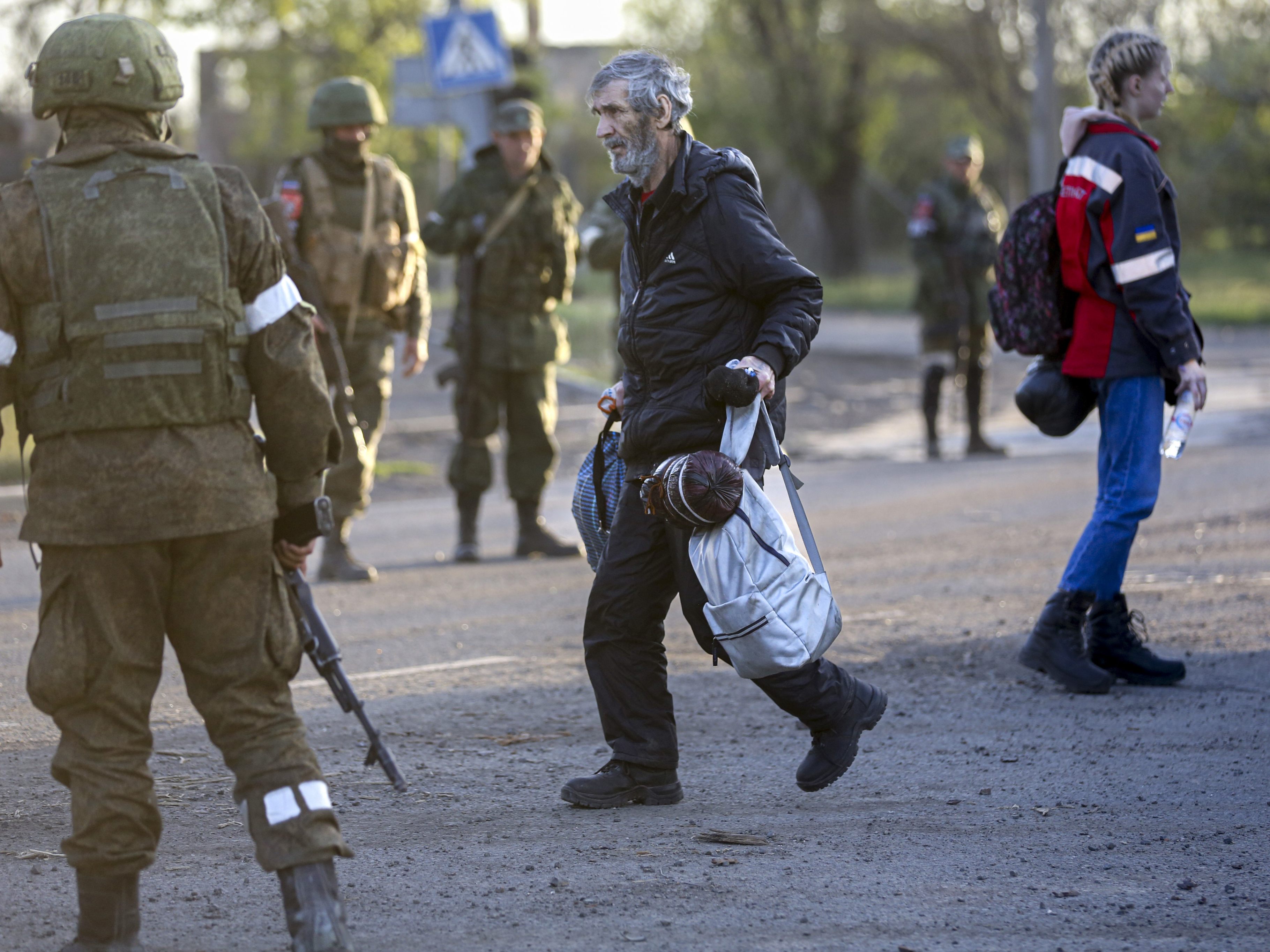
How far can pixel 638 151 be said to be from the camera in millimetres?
4488

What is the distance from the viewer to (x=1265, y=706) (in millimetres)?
5688

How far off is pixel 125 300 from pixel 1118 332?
3.55 meters

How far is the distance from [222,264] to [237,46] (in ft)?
107

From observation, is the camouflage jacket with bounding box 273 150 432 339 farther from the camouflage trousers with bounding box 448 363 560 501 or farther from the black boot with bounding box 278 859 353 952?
the black boot with bounding box 278 859 353 952

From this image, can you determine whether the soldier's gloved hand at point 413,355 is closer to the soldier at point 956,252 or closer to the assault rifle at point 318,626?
the assault rifle at point 318,626

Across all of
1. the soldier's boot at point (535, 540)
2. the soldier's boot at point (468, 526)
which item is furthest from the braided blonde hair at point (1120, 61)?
the soldier's boot at point (468, 526)

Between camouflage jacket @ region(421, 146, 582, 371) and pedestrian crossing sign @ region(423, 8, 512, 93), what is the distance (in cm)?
433

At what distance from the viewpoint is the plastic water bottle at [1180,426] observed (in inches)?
219

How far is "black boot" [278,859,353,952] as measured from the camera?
342 centimetres

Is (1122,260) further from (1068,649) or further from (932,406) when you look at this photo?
(932,406)

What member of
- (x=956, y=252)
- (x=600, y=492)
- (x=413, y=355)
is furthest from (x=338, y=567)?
(x=956, y=252)

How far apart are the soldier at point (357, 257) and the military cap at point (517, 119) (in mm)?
604

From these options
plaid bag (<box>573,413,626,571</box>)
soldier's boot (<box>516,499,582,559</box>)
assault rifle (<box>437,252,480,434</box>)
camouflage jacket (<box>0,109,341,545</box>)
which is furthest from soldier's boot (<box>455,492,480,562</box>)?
camouflage jacket (<box>0,109,341,545</box>)

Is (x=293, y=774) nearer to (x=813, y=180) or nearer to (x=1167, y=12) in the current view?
(x=1167, y=12)
